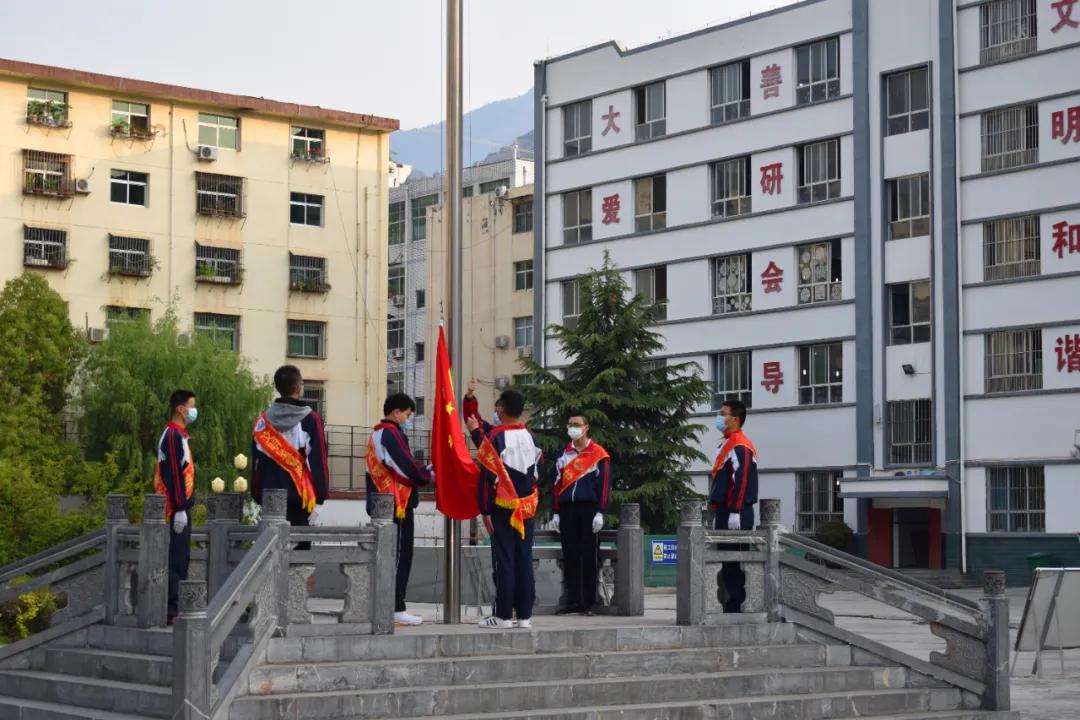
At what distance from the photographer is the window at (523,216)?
60.9 m

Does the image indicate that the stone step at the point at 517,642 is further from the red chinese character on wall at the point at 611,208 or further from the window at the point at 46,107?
the window at the point at 46,107

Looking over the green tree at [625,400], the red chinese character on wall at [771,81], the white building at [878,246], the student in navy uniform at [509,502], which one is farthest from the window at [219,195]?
the student in navy uniform at [509,502]

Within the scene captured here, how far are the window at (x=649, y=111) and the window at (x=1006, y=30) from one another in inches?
389

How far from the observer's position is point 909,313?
4222 centimetres

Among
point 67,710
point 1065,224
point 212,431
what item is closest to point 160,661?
point 67,710

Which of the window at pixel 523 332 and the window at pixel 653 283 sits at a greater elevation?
the window at pixel 653 283

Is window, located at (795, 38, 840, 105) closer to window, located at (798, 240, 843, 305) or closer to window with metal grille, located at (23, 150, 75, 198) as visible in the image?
window, located at (798, 240, 843, 305)

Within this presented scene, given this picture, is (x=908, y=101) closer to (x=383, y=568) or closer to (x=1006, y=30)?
(x=1006, y=30)

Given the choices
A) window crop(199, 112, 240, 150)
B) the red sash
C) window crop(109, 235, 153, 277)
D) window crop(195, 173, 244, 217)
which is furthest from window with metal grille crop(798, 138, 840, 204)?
the red sash

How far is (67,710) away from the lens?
1272cm

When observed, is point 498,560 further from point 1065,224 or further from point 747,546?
point 1065,224

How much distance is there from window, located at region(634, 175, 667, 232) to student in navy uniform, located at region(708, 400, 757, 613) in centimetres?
3239

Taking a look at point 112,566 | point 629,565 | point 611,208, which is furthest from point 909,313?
point 112,566

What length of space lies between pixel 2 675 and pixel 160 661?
2332mm
